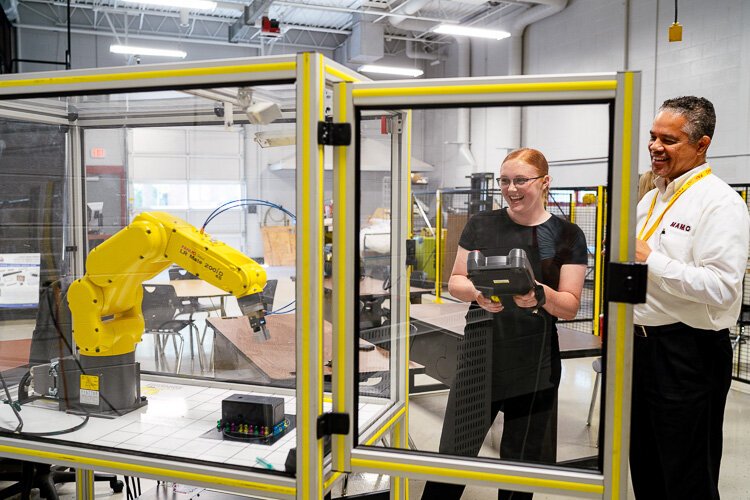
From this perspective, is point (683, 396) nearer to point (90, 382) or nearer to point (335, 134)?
point (335, 134)

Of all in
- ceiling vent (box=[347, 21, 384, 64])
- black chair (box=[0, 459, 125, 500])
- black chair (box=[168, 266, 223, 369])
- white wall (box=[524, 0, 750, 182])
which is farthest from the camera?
ceiling vent (box=[347, 21, 384, 64])

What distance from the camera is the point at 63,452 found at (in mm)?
1610

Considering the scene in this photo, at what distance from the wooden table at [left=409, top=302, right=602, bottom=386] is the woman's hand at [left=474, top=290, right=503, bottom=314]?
0.05m

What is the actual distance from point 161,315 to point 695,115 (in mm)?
1729

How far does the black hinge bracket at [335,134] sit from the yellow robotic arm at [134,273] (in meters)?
0.46

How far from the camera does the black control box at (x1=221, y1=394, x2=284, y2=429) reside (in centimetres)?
165

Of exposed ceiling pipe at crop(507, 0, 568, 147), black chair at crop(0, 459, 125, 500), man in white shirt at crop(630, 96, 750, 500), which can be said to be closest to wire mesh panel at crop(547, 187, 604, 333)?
man in white shirt at crop(630, 96, 750, 500)

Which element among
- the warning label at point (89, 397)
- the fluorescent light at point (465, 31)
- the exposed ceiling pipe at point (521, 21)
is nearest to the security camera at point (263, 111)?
the warning label at point (89, 397)

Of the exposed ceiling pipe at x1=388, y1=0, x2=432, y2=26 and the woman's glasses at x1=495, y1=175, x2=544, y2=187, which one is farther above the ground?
the exposed ceiling pipe at x1=388, y1=0, x2=432, y2=26

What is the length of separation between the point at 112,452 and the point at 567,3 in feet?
31.5

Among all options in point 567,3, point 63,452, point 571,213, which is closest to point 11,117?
point 63,452

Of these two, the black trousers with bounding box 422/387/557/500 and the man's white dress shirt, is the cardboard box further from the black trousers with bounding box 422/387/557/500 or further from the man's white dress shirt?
the man's white dress shirt

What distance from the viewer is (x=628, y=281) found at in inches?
51.7

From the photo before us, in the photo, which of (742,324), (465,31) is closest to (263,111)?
(742,324)
